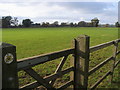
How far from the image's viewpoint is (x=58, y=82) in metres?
4.16

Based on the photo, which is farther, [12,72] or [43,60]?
[43,60]

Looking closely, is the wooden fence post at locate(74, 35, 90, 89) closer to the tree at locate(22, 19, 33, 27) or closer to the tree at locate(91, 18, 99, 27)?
the tree at locate(22, 19, 33, 27)

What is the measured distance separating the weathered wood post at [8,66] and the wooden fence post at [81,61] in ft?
3.96

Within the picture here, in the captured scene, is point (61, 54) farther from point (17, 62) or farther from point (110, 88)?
point (110, 88)

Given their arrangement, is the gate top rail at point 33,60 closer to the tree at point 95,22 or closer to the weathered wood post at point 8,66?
the weathered wood post at point 8,66

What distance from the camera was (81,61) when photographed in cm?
240

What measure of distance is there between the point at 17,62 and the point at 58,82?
9.33 ft

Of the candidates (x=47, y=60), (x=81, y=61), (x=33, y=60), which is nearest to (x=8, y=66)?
(x=33, y=60)

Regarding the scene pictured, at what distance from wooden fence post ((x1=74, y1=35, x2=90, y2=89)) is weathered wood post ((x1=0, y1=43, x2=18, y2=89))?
121 cm

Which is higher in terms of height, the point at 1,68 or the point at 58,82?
the point at 1,68

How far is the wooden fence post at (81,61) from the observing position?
2.31 m

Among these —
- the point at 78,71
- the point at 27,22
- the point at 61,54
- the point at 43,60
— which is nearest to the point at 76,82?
the point at 78,71

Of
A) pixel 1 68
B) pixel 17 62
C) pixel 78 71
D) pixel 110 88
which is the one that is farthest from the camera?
pixel 110 88

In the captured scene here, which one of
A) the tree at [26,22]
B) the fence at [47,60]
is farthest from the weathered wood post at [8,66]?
the tree at [26,22]
